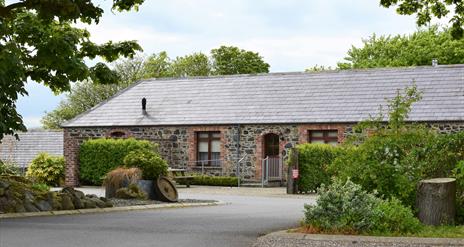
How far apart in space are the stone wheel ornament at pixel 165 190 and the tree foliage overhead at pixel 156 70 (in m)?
51.3

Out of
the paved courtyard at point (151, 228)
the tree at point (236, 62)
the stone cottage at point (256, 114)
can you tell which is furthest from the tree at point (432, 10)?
the tree at point (236, 62)

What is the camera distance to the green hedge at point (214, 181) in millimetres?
37688

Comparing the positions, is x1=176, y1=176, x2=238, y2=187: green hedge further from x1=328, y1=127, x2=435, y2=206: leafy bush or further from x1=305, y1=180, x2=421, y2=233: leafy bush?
x1=305, y1=180, x2=421, y2=233: leafy bush

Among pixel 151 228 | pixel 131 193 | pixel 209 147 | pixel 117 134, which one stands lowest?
pixel 151 228

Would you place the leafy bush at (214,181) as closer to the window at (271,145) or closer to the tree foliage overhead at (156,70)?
the window at (271,145)

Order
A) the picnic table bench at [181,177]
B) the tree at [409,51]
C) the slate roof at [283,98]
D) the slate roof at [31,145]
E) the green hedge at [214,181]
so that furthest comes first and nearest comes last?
the tree at [409,51] < the slate roof at [31,145] < the green hedge at [214,181] < the slate roof at [283,98] < the picnic table bench at [181,177]

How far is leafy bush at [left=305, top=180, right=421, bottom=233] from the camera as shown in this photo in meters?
12.1

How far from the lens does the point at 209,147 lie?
3953 cm

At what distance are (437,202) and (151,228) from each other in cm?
491

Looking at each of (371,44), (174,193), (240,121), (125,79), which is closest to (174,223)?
(174,193)

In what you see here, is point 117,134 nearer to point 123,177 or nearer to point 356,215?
point 123,177

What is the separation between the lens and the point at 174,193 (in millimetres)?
22297

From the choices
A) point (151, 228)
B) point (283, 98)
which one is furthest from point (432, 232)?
point (283, 98)

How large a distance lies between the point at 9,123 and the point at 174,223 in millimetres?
4986
